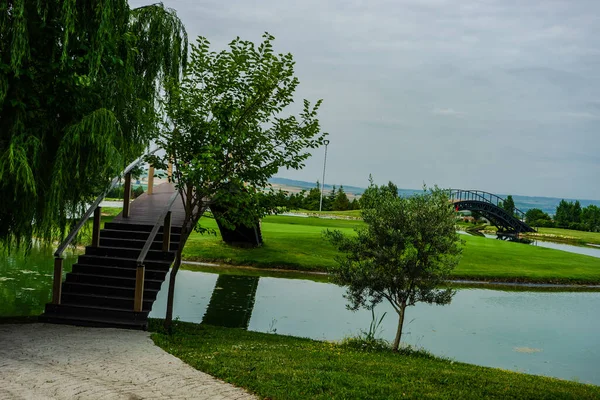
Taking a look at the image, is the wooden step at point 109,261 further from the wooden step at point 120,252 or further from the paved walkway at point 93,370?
the paved walkway at point 93,370

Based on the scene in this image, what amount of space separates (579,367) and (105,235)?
A: 11.3m

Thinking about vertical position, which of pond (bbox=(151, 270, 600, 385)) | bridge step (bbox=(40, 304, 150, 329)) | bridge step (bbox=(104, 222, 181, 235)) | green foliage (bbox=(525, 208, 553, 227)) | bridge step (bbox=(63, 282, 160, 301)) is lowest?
pond (bbox=(151, 270, 600, 385))

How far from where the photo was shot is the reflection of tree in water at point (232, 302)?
1524 cm

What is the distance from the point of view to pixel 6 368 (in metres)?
7.73

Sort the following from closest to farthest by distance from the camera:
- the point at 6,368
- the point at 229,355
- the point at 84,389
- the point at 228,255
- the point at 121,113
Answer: the point at 84,389 < the point at 6,368 < the point at 229,355 < the point at 121,113 < the point at 228,255

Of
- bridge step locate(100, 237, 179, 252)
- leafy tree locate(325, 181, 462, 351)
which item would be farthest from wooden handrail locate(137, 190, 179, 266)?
leafy tree locate(325, 181, 462, 351)

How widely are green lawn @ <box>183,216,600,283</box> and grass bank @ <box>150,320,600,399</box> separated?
15.4m

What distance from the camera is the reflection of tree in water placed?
1524 cm

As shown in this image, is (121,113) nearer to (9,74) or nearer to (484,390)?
(9,74)

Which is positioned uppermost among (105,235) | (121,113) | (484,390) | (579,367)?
(121,113)

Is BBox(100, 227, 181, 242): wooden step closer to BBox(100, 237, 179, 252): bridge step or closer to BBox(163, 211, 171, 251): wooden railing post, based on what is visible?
BBox(100, 237, 179, 252): bridge step

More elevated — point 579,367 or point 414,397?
point 414,397

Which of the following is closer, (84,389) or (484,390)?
(84,389)

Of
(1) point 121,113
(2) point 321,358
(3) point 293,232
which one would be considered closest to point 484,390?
(2) point 321,358
